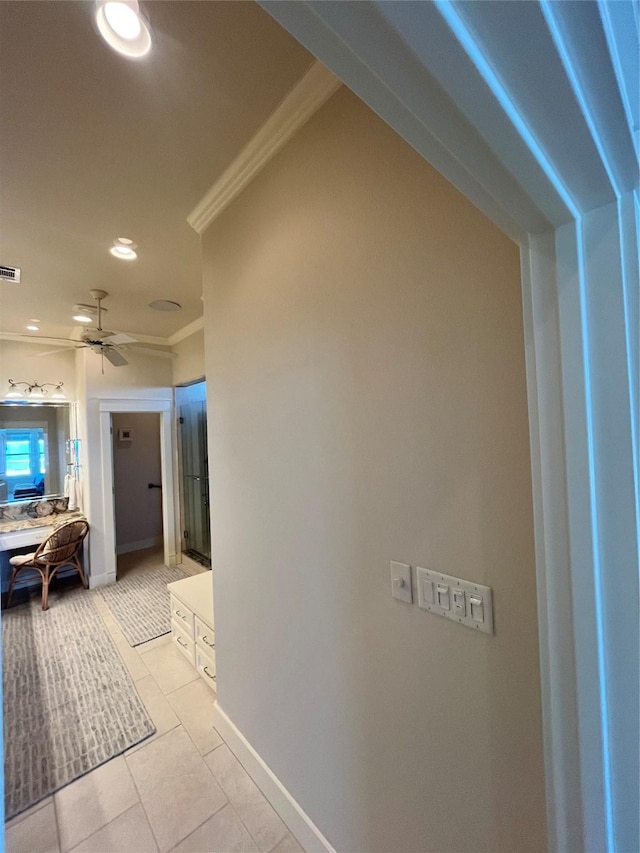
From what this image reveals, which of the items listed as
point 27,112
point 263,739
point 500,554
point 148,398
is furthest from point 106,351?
point 500,554

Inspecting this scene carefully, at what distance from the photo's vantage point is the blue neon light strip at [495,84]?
0.29m

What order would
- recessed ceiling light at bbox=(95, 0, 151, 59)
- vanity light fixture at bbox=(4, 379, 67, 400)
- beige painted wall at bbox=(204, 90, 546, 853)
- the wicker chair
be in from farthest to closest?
vanity light fixture at bbox=(4, 379, 67, 400)
the wicker chair
recessed ceiling light at bbox=(95, 0, 151, 59)
beige painted wall at bbox=(204, 90, 546, 853)

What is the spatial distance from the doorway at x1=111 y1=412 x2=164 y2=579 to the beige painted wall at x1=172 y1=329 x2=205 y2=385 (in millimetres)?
1007

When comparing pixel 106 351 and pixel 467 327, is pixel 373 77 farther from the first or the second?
pixel 106 351

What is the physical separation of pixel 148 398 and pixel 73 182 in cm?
300

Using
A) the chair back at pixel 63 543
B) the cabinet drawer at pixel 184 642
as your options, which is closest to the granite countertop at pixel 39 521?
the chair back at pixel 63 543

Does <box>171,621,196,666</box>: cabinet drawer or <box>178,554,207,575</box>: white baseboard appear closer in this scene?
<box>171,621,196,666</box>: cabinet drawer

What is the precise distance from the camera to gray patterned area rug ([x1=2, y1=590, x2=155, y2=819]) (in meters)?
1.78

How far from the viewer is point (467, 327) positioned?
2.88ft

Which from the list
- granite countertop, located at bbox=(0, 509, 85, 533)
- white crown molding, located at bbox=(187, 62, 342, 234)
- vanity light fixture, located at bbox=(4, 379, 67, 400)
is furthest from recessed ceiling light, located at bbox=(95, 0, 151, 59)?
granite countertop, located at bbox=(0, 509, 85, 533)

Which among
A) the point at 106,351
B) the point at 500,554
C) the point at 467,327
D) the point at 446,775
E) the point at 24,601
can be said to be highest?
the point at 106,351

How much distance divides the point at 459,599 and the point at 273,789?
1.43 metres

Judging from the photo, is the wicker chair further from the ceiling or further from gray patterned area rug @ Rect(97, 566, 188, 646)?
the ceiling

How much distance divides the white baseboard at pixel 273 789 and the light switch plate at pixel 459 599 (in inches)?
46.2
